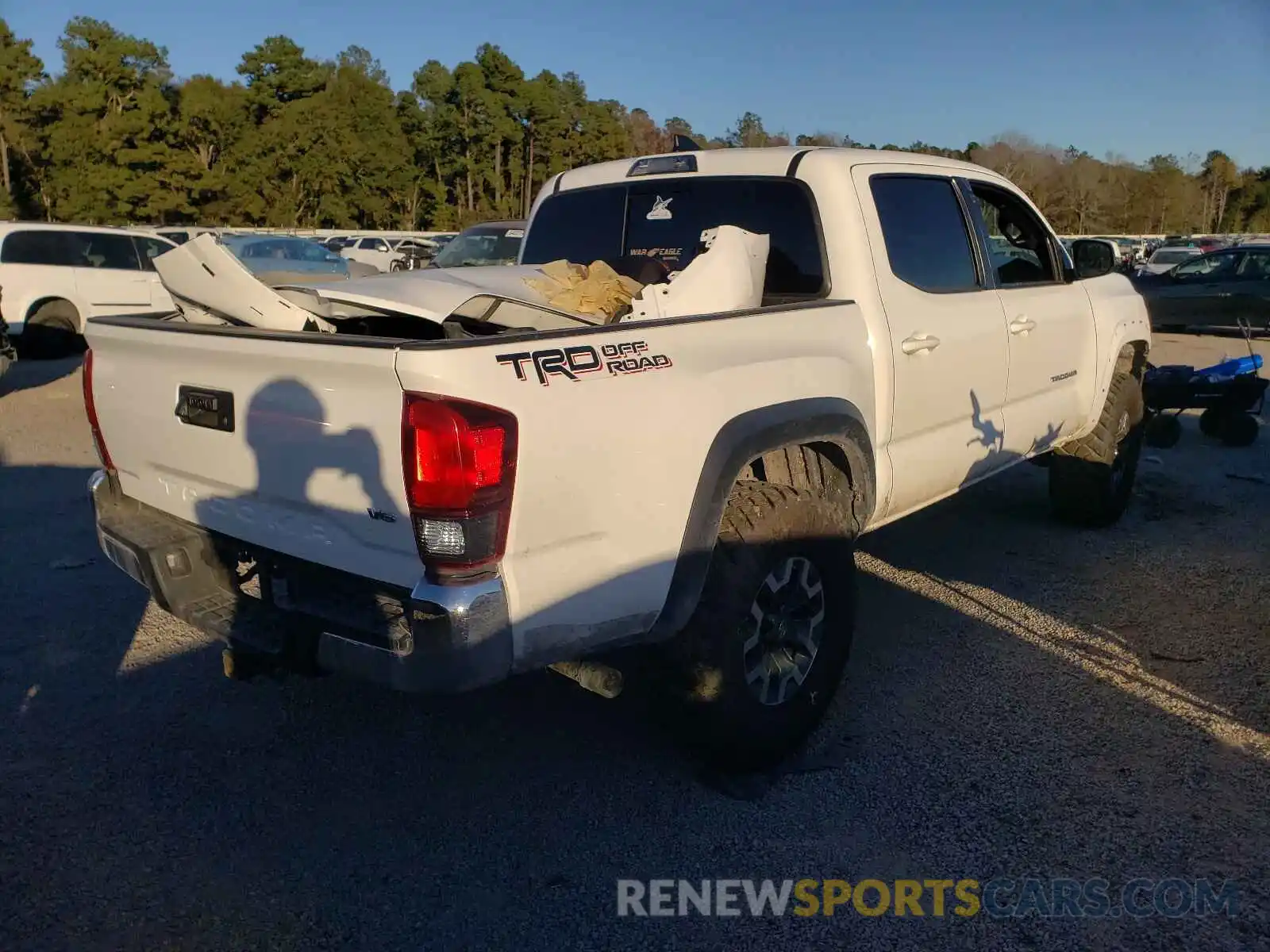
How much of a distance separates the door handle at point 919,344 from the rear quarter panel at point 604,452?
985 millimetres

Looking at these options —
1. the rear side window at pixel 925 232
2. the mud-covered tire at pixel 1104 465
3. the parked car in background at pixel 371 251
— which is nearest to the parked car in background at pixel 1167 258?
the parked car in background at pixel 371 251

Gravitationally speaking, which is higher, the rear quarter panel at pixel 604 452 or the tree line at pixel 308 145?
the tree line at pixel 308 145

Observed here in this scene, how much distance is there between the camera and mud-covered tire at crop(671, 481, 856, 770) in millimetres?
3102

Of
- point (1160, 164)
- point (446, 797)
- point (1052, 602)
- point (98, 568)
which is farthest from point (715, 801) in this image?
point (1160, 164)

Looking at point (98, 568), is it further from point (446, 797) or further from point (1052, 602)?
point (1052, 602)

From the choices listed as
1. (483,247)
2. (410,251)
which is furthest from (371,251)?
(483,247)

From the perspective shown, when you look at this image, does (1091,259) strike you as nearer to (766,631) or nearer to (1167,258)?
(766,631)

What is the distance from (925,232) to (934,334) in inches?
21.5

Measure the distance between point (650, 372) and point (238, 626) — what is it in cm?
145

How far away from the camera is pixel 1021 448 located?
5.12m

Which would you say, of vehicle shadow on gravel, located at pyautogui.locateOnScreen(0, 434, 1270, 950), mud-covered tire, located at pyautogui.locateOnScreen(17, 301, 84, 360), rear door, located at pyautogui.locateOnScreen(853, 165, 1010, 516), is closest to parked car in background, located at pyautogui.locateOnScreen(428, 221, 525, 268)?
mud-covered tire, located at pyautogui.locateOnScreen(17, 301, 84, 360)

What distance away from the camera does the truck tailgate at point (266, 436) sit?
2.56 meters

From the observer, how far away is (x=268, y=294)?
Result: 3.15m

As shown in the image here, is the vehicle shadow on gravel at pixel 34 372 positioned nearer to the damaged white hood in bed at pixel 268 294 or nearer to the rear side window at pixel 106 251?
the rear side window at pixel 106 251
